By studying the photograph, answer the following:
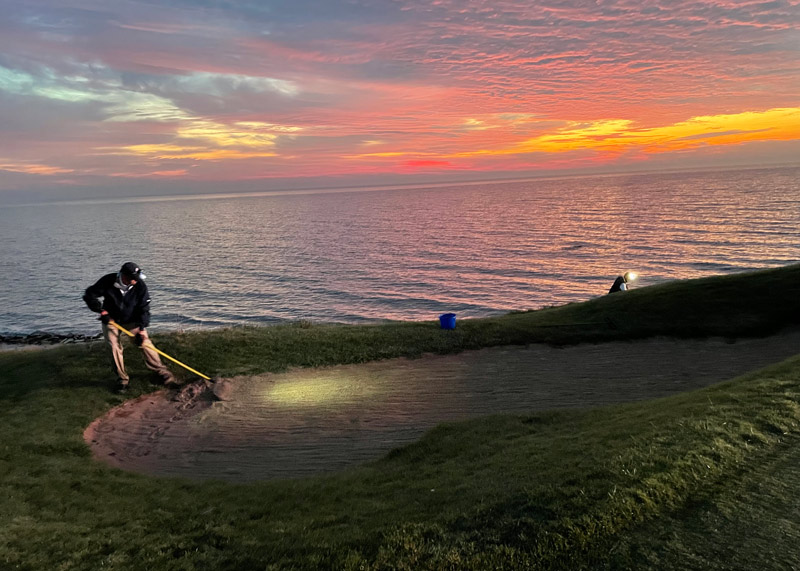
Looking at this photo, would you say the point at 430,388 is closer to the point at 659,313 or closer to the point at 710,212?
the point at 659,313

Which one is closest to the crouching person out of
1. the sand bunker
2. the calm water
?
the sand bunker

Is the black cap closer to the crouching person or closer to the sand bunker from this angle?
the crouching person

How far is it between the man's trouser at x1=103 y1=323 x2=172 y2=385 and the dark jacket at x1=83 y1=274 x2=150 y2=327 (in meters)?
0.30

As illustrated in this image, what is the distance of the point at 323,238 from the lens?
9669 centimetres

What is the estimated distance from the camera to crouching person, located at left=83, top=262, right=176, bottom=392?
12938mm

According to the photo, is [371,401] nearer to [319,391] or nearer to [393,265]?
[319,391]

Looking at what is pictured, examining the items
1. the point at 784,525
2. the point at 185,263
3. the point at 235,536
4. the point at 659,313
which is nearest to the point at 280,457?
the point at 235,536

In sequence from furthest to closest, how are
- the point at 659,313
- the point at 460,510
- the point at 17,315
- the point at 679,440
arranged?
the point at 17,315
the point at 659,313
the point at 679,440
the point at 460,510

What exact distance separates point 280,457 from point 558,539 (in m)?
7.57

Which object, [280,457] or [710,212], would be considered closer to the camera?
[280,457]

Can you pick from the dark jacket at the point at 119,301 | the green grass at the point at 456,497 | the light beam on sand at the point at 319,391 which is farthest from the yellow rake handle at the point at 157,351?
the light beam on sand at the point at 319,391

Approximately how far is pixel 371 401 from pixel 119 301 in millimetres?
7490

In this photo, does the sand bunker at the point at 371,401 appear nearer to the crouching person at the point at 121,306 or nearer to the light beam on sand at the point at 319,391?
the light beam on sand at the point at 319,391

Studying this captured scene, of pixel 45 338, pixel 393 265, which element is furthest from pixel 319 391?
pixel 393 265
